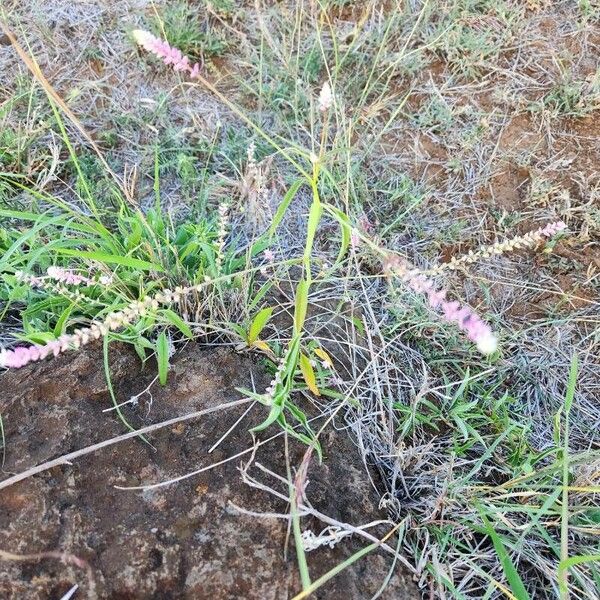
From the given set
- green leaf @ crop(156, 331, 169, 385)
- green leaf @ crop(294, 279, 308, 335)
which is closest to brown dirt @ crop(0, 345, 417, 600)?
green leaf @ crop(156, 331, 169, 385)

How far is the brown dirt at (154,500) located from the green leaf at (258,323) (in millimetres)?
103

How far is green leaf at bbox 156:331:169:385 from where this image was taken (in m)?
1.34

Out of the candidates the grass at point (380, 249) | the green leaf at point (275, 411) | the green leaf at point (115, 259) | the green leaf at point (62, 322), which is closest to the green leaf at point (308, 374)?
the grass at point (380, 249)

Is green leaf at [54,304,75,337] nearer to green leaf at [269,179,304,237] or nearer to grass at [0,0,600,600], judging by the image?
grass at [0,0,600,600]

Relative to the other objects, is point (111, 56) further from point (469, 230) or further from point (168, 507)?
point (168, 507)

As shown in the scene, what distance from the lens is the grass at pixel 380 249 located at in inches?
50.9

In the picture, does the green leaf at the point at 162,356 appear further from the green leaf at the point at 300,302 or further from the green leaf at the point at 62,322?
the green leaf at the point at 300,302

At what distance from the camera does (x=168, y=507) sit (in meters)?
1.17

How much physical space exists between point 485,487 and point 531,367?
51cm

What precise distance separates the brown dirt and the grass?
8 cm

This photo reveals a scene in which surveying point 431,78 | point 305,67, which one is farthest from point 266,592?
point 431,78

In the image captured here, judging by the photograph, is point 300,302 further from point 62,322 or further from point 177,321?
point 62,322

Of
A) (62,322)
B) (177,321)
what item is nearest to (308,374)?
(177,321)

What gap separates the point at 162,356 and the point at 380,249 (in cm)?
64
